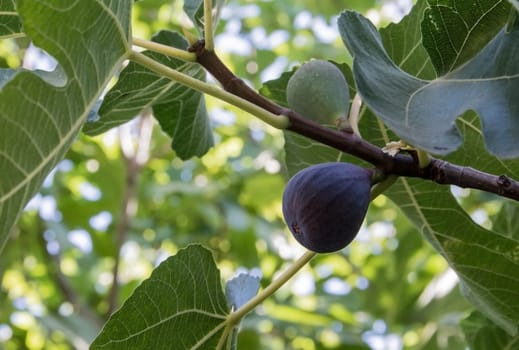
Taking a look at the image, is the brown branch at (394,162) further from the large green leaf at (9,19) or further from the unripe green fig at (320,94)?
the large green leaf at (9,19)

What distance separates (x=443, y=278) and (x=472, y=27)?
5.87 ft

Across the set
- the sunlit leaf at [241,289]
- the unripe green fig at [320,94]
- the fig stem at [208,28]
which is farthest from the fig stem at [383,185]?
the sunlit leaf at [241,289]

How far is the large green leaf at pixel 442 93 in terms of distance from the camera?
33.6 inches

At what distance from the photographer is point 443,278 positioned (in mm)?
2707

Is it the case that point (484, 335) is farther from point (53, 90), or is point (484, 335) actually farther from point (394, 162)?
point (53, 90)

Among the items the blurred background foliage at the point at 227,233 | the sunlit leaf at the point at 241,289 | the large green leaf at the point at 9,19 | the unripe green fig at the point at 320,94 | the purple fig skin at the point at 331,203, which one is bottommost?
the blurred background foliage at the point at 227,233

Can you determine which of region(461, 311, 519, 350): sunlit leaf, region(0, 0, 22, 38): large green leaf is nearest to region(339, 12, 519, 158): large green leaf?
region(0, 0, 22, 38): large green leaf

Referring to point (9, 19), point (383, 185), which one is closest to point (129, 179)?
point (9, 19)

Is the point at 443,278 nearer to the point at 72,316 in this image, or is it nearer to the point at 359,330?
the point at 359,330

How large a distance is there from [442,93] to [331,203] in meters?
0.20

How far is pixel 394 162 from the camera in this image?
3.37ft

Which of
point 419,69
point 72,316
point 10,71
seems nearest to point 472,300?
point 419,69

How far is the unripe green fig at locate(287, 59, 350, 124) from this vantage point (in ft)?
3.59

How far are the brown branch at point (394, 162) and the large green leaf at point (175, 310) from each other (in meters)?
0.36
